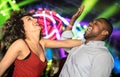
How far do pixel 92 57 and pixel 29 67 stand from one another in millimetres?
560

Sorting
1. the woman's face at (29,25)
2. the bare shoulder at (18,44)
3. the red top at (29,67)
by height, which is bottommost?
the red top at (29,67)

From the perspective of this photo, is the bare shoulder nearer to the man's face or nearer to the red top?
the red top

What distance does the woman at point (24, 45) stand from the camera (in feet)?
7.07

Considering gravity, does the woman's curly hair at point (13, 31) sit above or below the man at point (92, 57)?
above

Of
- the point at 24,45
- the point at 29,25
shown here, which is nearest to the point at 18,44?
the point at 24,45

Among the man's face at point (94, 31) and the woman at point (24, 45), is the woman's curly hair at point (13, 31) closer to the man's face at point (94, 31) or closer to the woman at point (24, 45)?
the woman at point (24, 45)

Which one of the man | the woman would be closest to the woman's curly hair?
the woman

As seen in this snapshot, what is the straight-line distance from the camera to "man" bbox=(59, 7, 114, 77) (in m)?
2.25

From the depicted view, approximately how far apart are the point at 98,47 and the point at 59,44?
0.41m

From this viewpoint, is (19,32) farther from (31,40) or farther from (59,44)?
(59,44)

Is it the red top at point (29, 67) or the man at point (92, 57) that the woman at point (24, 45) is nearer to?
the red top at point (29, 67)

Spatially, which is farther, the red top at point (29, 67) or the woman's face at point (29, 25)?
the woman's face at point (29, 25)

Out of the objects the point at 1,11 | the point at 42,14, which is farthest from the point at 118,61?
the point at 1,11

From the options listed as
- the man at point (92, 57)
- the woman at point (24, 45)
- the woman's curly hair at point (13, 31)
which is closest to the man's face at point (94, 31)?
the man at point (92, 57)
